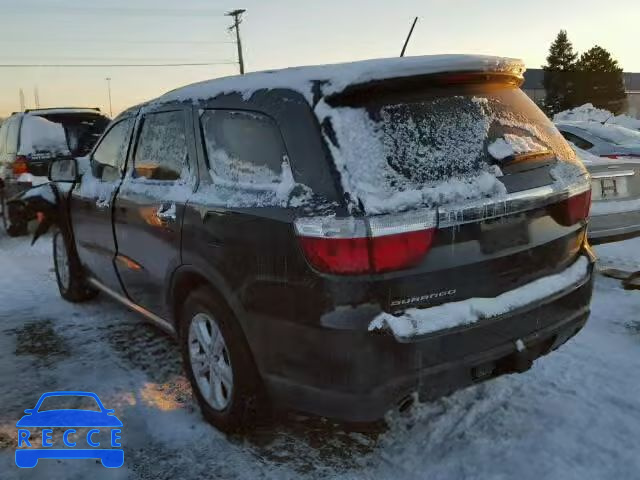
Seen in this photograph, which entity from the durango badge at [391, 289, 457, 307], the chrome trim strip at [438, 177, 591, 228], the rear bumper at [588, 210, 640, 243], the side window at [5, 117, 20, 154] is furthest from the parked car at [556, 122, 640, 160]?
the side window at [5, 117, 20, 154]

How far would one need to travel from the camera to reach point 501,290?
105 inches

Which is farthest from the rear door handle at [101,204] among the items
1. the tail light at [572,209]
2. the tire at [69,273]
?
the tail light at [572,209]

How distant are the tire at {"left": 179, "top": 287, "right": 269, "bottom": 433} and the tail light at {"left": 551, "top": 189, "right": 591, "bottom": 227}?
162cm

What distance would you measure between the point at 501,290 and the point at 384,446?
3.30ft

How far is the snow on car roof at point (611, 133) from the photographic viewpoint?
781 cm

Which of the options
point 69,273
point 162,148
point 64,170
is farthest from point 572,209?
point 69,273

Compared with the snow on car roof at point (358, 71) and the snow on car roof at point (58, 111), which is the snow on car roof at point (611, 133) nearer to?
the snow on car roof at point (358, 71)

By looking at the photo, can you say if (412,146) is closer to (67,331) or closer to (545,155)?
(545,155)

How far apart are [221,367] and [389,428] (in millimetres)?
Answer: 937

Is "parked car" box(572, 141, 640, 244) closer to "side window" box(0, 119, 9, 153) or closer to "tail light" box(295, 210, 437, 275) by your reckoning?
"tail light" box(295, 210, 437, 275)

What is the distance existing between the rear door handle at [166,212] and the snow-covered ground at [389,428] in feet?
3.63

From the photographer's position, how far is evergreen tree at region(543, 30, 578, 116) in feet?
193

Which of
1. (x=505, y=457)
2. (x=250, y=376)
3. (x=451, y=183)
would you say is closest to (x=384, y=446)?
(x=505, y=457)

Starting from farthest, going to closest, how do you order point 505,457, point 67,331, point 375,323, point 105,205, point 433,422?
point 67,331
point 105,205
point 433,422
point 505,457
point 375,323
